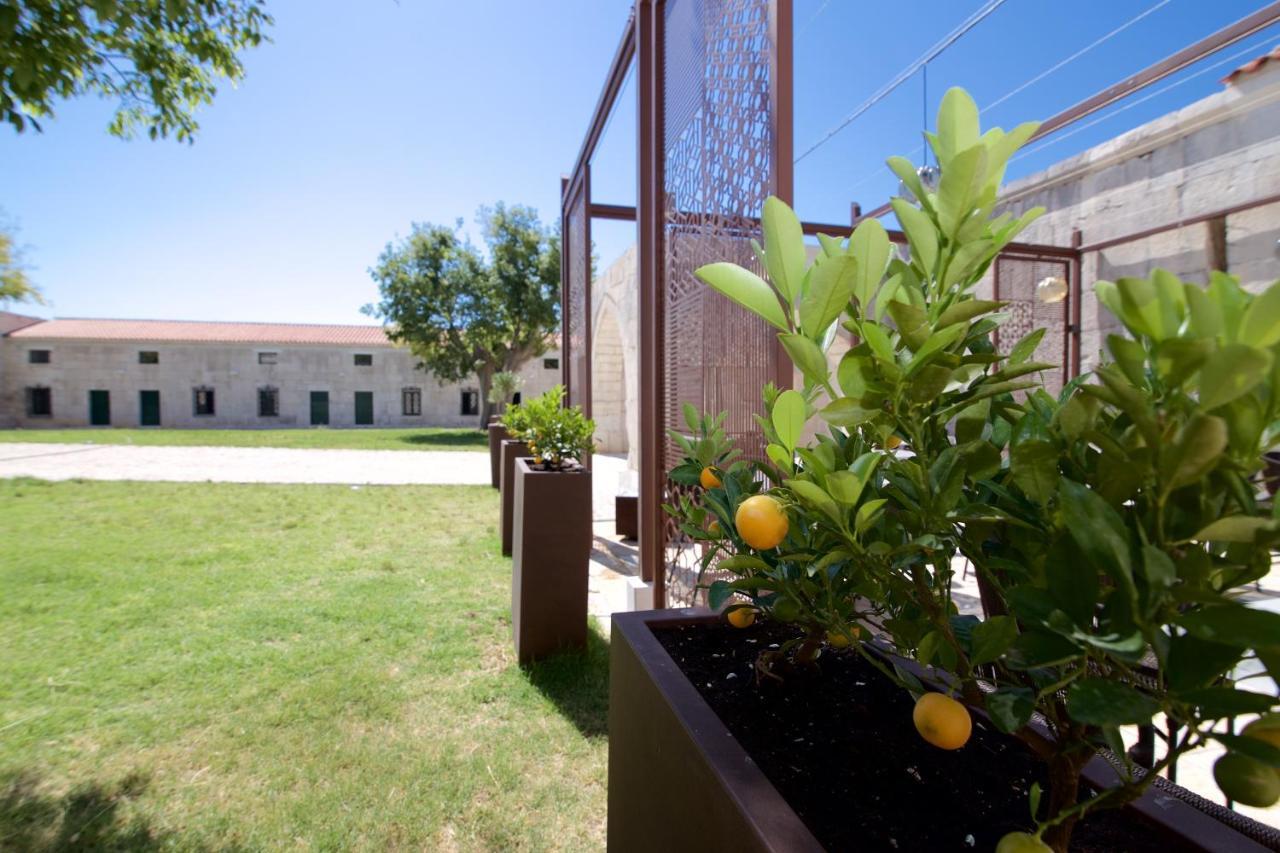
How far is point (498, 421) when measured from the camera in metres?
10.4

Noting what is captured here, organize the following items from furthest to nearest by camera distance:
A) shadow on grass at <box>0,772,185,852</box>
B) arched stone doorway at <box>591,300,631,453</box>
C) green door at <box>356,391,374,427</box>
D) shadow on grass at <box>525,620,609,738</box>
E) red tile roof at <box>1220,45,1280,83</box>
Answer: green door at <box>356,391,374,427</box> < arched stone doorway at <box>591,300,631,453</box> < red tile roof at <box>1220,45,1280,83</box> < shadow on grass at <box>525,620,609,738</box> < shadow on grass at <box>0,772,185,852</box>

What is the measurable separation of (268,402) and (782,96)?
34.8 metres

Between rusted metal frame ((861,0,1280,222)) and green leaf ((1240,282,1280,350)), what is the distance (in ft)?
8.48

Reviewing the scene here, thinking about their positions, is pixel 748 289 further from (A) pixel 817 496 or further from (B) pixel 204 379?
(B) pixel 204 379

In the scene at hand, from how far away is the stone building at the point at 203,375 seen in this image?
1174 inches

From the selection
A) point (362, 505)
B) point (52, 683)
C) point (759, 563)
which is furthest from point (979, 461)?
point (362, 505)

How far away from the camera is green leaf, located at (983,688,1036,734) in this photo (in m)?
0.49

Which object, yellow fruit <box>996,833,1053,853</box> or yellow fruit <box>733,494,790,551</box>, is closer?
yellow fruit <box>996,833,1053,853</box>

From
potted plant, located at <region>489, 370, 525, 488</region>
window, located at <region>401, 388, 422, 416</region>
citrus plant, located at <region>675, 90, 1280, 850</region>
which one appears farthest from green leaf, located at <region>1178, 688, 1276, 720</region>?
window, located at <region>401, 388, 422, 416</region>

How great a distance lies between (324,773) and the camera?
217cm

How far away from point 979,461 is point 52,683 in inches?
157

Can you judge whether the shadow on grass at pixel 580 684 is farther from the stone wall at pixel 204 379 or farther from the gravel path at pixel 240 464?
the stone wall at pixel 204 379

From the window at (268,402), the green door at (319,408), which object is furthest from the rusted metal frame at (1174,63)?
the window at (268,402)

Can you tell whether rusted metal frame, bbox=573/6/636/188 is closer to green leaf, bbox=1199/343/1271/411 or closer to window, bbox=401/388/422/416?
green leaf, bbox=1199/343/1271/411
